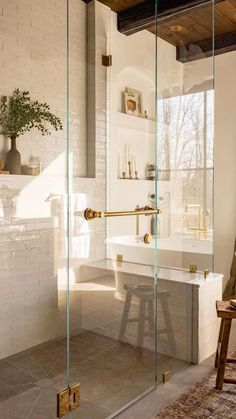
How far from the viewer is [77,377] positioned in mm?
1811

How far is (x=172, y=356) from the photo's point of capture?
8.20ft

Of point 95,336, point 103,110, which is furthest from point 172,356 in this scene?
point 103,110

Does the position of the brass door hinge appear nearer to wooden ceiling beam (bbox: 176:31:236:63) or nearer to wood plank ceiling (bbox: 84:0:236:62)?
Answer: wood plank ceiling (bbox: 84:0:236:62)

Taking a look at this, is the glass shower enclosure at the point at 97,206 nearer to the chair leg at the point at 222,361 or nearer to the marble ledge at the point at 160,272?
the marble ledge at the point at 160,272

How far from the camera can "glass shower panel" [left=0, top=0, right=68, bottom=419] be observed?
84.0 inches

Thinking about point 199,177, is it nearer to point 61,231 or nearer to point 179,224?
point 179,224

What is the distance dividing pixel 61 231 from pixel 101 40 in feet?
4.42

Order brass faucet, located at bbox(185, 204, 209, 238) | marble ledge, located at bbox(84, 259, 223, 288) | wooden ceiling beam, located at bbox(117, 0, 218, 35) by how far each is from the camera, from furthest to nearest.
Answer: brass faucet, located at bbox(185, 204, 209, 238) → wooden ceiling beam, located at bbox(117, 0, 218, 35) → marble ledge, located at bbox(84, 259, 223, 288)

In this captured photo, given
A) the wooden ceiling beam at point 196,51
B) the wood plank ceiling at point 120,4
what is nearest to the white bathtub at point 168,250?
the wooden ceiling beam at point 196,51

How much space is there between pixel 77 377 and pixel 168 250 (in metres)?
1.13

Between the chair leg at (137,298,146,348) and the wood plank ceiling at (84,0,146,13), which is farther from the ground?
the wood plank ceiling at (84,0,146,13)

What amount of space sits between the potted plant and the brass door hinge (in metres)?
1.42

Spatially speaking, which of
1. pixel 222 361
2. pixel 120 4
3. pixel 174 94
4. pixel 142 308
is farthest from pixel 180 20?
pixel 222 361

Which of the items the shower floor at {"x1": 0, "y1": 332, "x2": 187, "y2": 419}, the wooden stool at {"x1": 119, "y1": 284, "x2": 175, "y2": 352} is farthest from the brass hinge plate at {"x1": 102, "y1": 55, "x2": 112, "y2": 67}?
the shower floor at {"x1": 0, "y1": 332, "x2": 187, "y2": 419}
